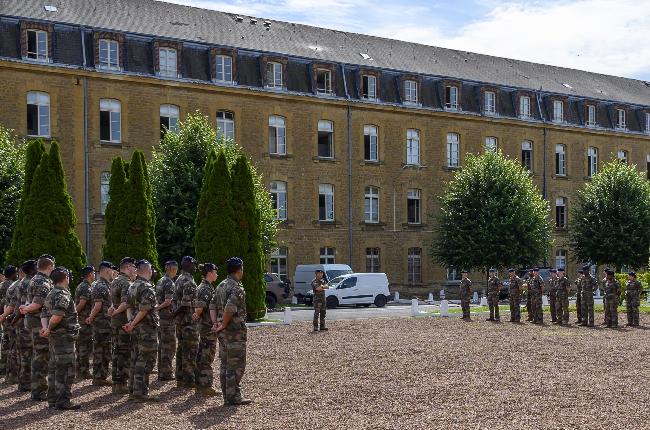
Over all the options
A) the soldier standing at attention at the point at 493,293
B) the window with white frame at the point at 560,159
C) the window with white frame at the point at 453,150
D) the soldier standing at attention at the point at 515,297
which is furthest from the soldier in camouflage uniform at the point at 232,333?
the window with white frame at the point at 560,159

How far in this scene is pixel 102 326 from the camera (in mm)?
13180

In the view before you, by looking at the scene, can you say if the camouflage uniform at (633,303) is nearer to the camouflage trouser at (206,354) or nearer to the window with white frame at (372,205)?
the camouflage trouser at (206,354)

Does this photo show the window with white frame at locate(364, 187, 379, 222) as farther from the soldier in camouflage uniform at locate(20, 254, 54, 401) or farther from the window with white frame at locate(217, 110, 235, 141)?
the soldier in camouflage uniform at locate(20, 254, 54, 401)

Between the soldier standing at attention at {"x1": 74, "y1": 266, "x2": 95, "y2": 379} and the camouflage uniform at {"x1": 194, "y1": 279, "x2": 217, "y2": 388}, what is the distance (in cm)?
195

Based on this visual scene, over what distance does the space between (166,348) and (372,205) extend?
29.9m

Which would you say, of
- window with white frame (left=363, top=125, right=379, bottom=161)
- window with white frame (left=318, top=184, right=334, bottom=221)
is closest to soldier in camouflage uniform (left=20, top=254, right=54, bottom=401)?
window with white frame (left=318, top=184, right=334, bottom=221)

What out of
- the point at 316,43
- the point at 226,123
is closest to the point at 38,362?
the point at 226,123

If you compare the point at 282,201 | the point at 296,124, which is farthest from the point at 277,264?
the point at 296,124

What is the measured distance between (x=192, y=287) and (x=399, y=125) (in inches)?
1199

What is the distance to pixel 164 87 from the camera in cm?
3628

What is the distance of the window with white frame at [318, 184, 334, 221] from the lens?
41031 mm

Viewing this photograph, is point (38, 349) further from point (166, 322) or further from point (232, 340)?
point (232, 340)

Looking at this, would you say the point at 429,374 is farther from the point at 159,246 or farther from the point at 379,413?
the point at 159,246

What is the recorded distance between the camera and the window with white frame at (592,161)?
49688 mm
